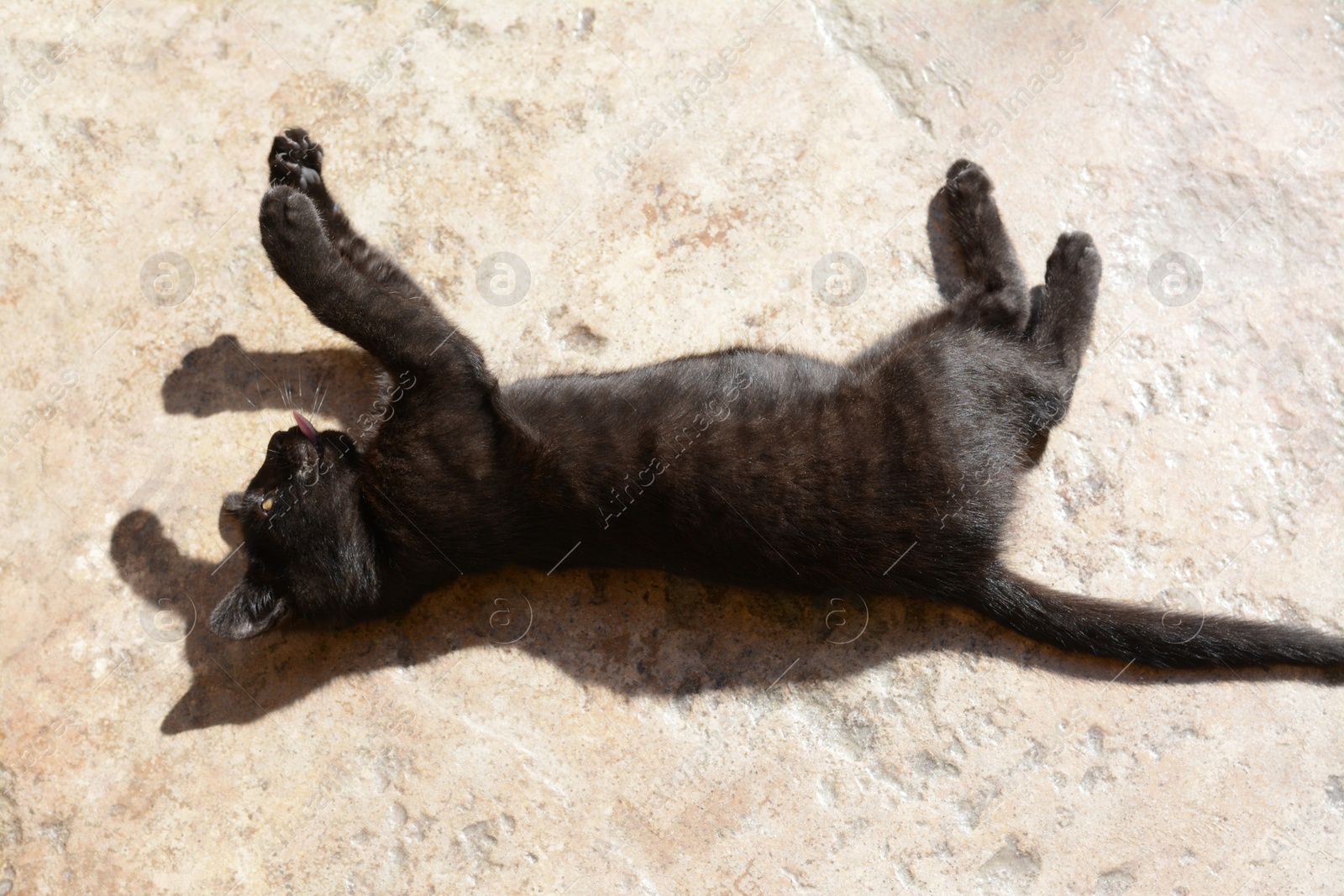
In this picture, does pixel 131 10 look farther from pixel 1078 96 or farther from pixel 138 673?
pixel 1078 96

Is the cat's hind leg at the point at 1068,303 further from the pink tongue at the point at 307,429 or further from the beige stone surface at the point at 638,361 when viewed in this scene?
the pink tongue at the point at 307,429

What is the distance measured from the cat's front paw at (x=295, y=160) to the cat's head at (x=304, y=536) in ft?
2.82

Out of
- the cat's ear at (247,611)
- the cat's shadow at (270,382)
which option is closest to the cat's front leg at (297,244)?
the cat's shadow at (270,382)

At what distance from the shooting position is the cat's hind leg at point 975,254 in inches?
122

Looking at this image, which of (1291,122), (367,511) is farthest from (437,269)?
(1291,122)

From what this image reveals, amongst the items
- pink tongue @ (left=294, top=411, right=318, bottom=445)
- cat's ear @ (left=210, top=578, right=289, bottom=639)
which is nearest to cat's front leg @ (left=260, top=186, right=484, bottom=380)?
pink tongue @ (left=294, top=411, right=318, bottom=445)

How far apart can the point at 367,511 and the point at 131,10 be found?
223 cm

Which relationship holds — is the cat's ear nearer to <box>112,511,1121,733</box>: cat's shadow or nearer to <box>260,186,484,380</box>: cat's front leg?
<box>112,511,1121,733</box>: cat's shadow

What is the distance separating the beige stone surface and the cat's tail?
0.13 meters

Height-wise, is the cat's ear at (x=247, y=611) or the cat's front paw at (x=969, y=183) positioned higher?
the cat's front paw at (x=969, y=183)

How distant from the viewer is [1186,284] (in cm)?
325

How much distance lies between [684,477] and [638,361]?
634mm

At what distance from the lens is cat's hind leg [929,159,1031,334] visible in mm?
3096

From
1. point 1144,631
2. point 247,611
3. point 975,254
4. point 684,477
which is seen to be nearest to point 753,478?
point 684,477
